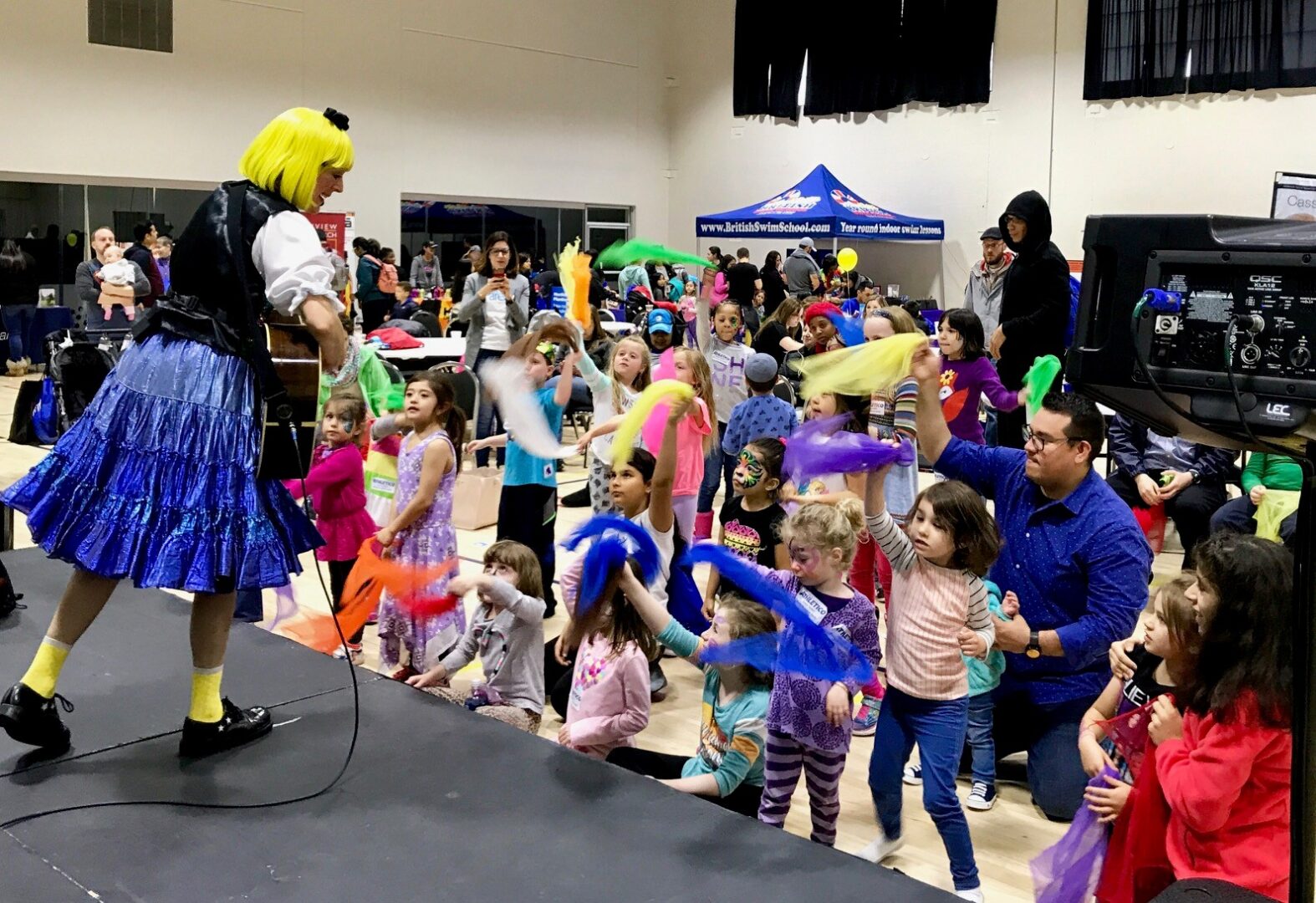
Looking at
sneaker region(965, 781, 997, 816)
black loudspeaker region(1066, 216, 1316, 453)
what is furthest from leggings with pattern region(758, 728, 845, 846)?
black loudspeaker region(1066, 216, 1316, 453)

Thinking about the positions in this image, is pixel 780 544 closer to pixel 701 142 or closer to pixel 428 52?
pixel 428 52

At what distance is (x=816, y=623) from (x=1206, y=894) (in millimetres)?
1324

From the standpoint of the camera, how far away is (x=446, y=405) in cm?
416

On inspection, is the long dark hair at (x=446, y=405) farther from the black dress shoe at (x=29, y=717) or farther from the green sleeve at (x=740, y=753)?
the black dress shoe at (x=29, y=717)

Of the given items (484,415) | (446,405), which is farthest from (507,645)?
(484,415)

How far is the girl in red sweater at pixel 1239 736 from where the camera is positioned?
211cm

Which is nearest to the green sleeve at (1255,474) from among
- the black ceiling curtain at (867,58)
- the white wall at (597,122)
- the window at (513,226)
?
the white wall at (597,122)

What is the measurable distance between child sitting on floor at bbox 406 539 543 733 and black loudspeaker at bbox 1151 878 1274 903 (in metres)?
2.16

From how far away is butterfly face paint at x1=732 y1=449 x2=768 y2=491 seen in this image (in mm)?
4090

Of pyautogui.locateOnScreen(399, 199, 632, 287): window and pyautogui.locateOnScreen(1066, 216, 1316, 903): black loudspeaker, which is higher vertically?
pyautogui.locateOnScreen(399, 199, 632, 287): window

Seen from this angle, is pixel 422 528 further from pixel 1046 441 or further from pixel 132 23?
pixel 132 23

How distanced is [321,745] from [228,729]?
0.20 metres

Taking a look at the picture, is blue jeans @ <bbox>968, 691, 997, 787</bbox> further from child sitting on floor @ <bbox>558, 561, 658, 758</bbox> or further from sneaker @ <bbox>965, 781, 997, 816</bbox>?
child sitting on floor @ <bbox>558, 561, 658, 758</bbox>

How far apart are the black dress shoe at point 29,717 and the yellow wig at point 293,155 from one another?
1139 millimetres
